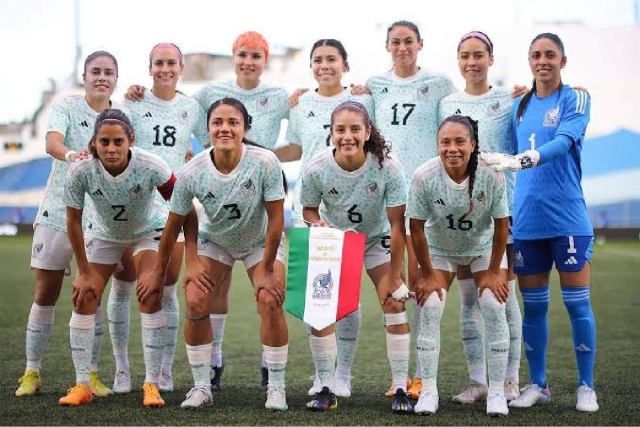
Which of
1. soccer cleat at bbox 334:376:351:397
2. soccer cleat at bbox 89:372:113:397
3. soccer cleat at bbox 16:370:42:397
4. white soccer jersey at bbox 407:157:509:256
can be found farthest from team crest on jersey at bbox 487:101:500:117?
soccer cleat at bbox 16:370:42:397

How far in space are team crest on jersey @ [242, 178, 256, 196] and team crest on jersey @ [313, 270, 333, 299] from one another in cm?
53

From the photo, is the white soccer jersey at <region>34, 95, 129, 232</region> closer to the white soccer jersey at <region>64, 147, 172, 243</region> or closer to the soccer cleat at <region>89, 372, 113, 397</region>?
the white soccer jersey at <region>64, 147, 172, 243</region>

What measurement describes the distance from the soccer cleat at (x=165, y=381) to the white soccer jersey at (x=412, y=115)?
1.71 metres

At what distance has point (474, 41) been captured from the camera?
5070 mm

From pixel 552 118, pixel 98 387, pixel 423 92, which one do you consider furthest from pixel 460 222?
pixel 98 387

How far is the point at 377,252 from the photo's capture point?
16.0 ft

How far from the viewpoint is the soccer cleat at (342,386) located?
199 inches

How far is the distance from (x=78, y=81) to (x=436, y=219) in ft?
67.3

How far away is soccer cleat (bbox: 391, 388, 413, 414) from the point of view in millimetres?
4484

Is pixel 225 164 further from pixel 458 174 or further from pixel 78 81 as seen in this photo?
pixel 78 81

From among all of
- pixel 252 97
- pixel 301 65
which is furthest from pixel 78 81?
pixel 252 97

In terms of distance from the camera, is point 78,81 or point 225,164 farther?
point 78,81

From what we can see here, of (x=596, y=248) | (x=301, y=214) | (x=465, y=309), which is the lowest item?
(x=596, y=248)

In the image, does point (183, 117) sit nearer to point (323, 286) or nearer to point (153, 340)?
point (153, 340)
